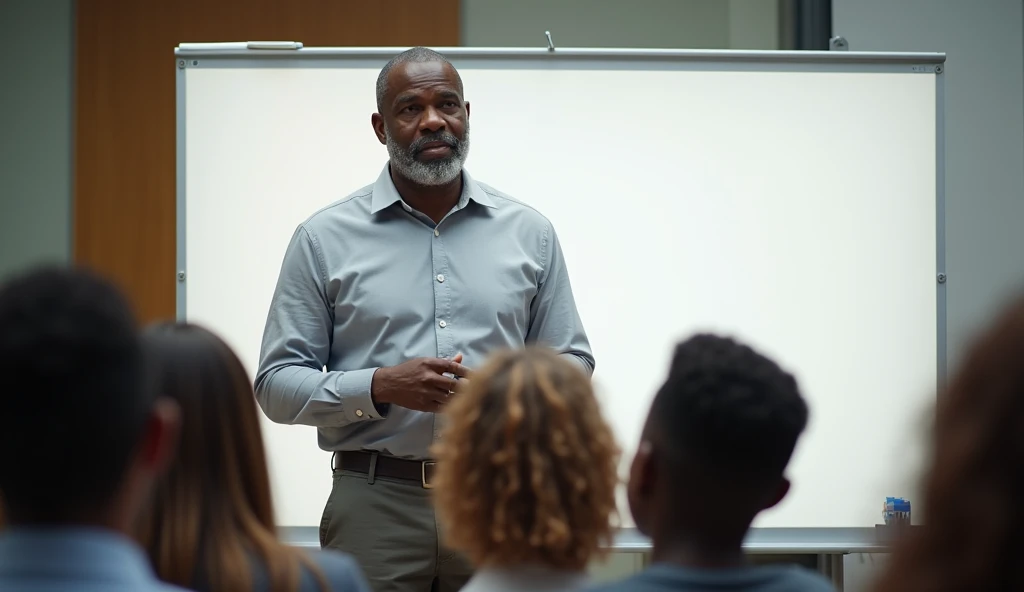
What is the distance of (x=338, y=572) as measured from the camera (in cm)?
124

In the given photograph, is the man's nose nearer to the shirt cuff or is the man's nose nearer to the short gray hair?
the short gray hair

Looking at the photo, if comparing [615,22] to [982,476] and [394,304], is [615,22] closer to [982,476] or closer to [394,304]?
[394,304]

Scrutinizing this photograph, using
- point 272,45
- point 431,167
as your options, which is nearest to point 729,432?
point 431,167

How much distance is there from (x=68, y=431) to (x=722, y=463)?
0.70m

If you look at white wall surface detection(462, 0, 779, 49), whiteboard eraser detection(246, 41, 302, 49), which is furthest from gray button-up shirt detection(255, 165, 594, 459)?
white wall surface detection(462, 0, 779, 49)

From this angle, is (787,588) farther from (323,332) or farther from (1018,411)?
(323,332)

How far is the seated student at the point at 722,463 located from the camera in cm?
116

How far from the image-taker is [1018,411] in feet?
2.26

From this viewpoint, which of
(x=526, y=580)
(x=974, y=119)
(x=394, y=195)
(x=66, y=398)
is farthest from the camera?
(x=974, y=119)

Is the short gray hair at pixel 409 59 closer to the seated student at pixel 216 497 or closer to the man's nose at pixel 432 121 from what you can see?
the man's nose at pixel 432 121

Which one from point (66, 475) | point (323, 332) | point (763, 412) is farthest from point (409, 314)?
point (66, 475)

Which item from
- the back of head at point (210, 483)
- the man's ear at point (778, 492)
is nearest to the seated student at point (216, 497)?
the back of head at point (210, 483)

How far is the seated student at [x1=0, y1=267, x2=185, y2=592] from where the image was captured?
0.79 meters

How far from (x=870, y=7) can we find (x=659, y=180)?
1245 mm
